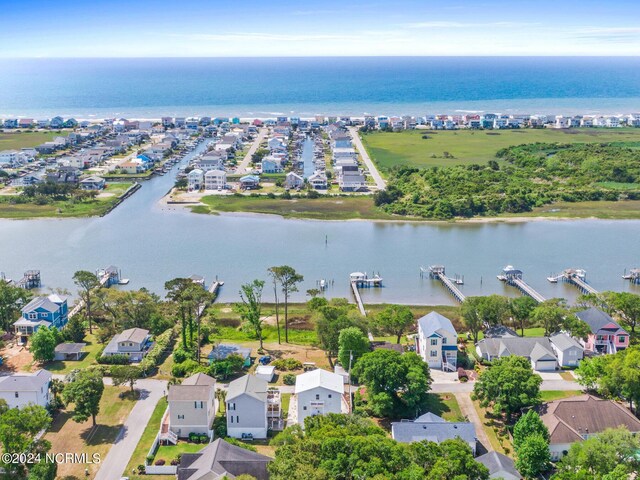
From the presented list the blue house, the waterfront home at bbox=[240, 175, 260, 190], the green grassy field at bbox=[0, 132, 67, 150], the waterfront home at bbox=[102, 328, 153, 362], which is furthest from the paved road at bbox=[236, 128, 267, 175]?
the waterfront home at bbox=[102, 328, 153, 362]

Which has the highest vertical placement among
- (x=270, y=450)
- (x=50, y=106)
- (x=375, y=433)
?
(x=50, y=106)

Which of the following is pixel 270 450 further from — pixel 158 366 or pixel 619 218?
pixel 619 218

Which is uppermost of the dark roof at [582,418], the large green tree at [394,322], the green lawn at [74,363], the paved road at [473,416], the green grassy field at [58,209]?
the green grassy field at [58,209]

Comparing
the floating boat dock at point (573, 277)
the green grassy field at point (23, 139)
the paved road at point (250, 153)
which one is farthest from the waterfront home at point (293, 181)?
the green grassy field at point (23, 139)

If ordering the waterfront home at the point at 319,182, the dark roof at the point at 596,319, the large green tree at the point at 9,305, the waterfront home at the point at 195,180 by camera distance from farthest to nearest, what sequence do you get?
the waterfront home at the point at 319,182 < the waterfront home at the point at 195,180 < the large green tree at the point at 9,305 < the dark roof at the point at 596,319

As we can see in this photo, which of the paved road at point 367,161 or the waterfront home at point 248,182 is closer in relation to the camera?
the waterfront home at point 248,182

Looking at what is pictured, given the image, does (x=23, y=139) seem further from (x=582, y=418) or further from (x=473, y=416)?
(x=582, y=418)

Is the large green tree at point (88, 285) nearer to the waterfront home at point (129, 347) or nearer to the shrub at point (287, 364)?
the waterfront home at point (129, 347)

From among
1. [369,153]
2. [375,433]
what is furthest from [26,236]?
[369,153]
